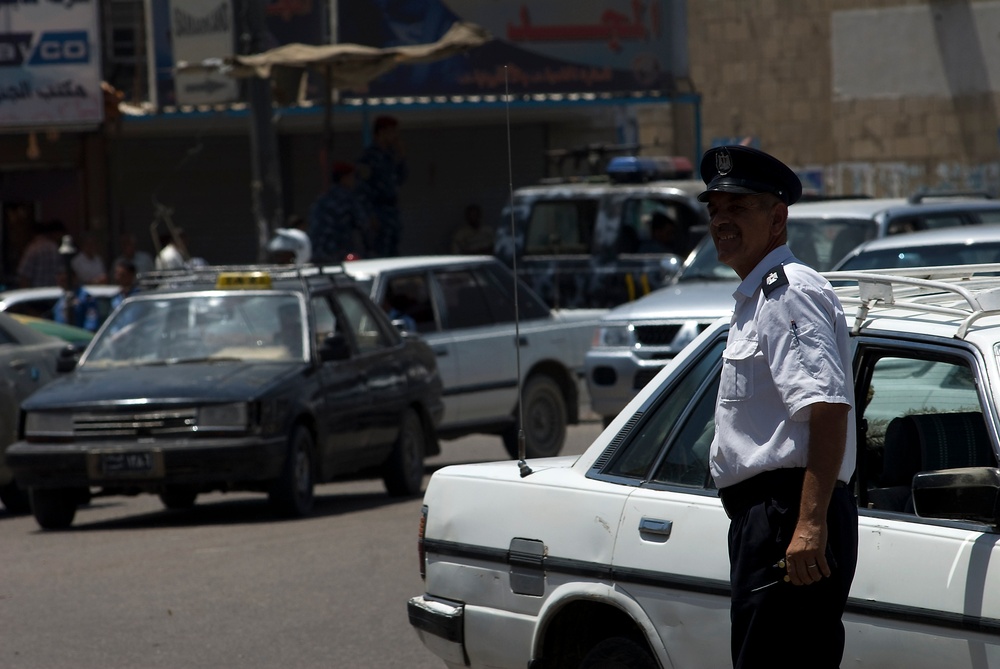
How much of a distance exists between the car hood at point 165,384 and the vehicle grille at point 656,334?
2.81m

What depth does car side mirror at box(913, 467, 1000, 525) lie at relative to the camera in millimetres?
3818

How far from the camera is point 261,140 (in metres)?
18.0

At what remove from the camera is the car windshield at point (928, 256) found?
33.5ft

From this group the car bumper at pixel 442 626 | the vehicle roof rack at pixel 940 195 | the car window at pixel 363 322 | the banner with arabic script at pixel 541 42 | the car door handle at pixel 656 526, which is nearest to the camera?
the car door handle at pixel 656 526

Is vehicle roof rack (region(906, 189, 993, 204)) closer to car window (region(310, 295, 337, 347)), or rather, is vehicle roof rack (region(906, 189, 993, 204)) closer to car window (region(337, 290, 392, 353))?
car window (region(337, 290, 392, 353))

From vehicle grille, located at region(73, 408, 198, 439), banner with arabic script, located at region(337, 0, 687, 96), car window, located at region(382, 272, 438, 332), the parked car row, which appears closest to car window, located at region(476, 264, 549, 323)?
the parked car row

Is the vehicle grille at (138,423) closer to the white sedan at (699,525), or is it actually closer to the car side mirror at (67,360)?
the car side mirror at (67,360)

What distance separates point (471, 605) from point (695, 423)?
905 mm

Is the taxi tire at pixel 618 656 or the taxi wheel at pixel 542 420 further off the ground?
the taxi tire at pixel 618 656

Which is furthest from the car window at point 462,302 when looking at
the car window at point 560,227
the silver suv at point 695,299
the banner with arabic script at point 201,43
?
the banner with arabic script at point 201,43

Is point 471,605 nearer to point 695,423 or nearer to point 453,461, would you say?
point 695,423

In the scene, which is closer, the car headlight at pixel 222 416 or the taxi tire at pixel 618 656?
the taxi tire at pixel 618 656

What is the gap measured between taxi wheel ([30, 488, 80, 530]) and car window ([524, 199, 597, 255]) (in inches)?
273

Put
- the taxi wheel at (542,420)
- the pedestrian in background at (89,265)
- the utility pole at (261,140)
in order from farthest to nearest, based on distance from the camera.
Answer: the pedestrian in background at (89,265) → the utility pole at (261,140) → the taxi wheel at (542,420)
